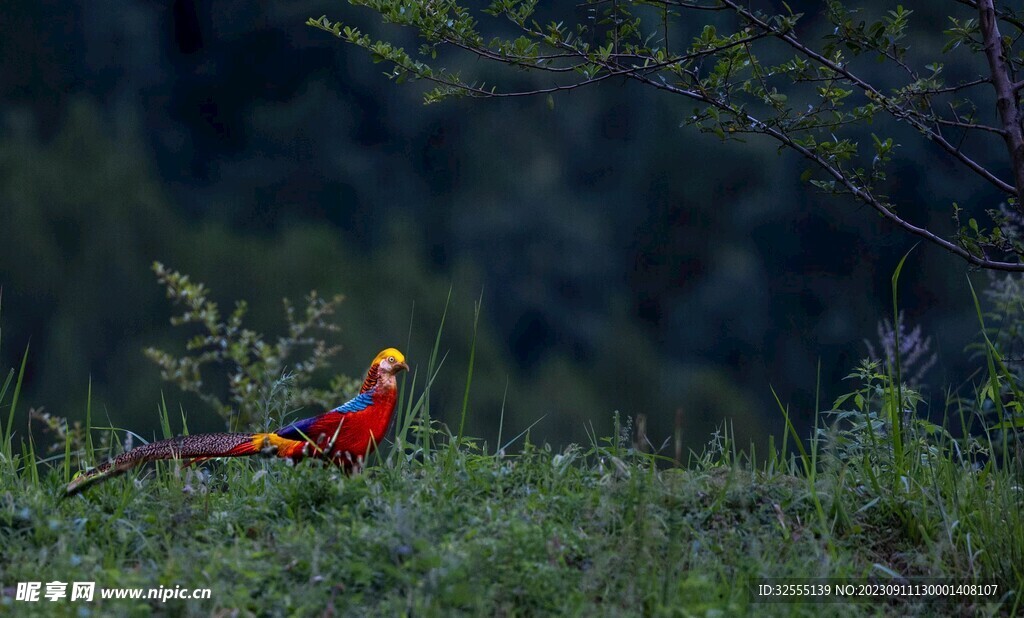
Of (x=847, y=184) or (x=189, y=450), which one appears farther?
(x=847, y=184)

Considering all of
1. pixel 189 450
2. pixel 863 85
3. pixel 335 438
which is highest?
pixel 863 85

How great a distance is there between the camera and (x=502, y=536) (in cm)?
239

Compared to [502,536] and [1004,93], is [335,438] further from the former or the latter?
[1004,93]

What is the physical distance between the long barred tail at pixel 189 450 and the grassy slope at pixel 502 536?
7 centimetres

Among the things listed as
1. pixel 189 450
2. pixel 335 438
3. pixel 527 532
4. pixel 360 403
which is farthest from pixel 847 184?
pixel 189 450

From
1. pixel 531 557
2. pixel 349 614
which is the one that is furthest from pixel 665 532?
pixel 349 614

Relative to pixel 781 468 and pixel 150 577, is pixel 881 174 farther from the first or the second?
pixel 150 577

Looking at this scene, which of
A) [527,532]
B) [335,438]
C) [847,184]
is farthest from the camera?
[847,184]

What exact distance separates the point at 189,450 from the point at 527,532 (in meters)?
1.17

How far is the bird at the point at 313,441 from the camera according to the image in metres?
2.85

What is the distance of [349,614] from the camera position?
6.97 feet

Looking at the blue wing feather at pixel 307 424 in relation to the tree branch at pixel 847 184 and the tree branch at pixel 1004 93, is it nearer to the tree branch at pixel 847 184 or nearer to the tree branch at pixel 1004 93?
the tree branch at pixel 847 184

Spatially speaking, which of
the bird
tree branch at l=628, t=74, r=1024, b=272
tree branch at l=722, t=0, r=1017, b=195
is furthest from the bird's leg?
tree branch at l=722, t=0, r=1017, b=195

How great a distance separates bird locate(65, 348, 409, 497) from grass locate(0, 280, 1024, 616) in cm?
8
